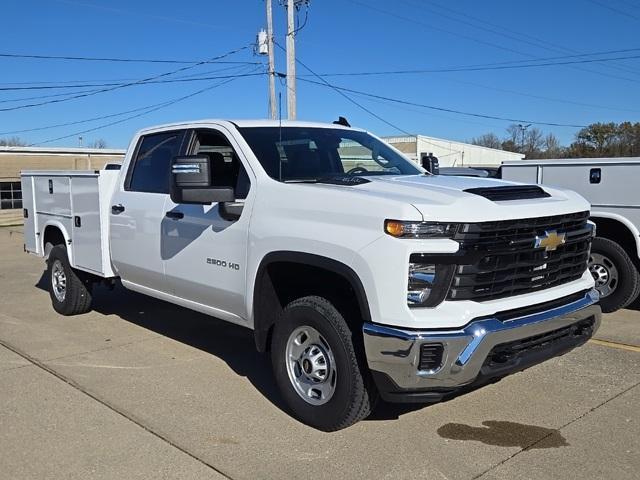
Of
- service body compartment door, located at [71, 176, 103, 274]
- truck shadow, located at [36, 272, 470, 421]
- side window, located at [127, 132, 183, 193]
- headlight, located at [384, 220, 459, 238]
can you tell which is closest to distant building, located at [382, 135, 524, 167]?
truck shadow, located at [36, 272, 470, 421]

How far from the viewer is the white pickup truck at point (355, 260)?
363 centimetres

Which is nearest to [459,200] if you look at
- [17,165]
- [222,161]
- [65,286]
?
[222,161]

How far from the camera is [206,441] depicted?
164 inches

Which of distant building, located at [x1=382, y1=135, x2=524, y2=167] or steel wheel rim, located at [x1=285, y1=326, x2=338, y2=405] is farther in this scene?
distant building, located at [x1=382, y1=135, x2=524, y2=167]

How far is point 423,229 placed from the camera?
362 cm

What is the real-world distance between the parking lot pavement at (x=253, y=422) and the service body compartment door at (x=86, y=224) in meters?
0.85

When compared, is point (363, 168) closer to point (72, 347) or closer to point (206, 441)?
point (206, 441)

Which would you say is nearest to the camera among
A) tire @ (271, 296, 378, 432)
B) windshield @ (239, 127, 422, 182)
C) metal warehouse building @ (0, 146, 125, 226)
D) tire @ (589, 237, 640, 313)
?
tire @ (271, 296, 378, 432)

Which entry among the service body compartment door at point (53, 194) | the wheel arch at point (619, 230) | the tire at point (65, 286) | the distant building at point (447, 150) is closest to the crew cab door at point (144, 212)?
the service body compartment door at point (53, 194)

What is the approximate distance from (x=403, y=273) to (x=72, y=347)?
4.08 metres

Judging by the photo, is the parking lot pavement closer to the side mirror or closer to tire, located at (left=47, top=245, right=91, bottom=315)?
tire, located at (left=47, top=245, right=91, bottom=315)

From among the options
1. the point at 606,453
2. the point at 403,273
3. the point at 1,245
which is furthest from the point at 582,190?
the point at 1,245

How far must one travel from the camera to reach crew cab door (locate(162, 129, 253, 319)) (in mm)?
Answer: 4762

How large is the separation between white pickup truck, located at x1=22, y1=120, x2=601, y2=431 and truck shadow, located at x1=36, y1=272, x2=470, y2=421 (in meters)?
0.63
